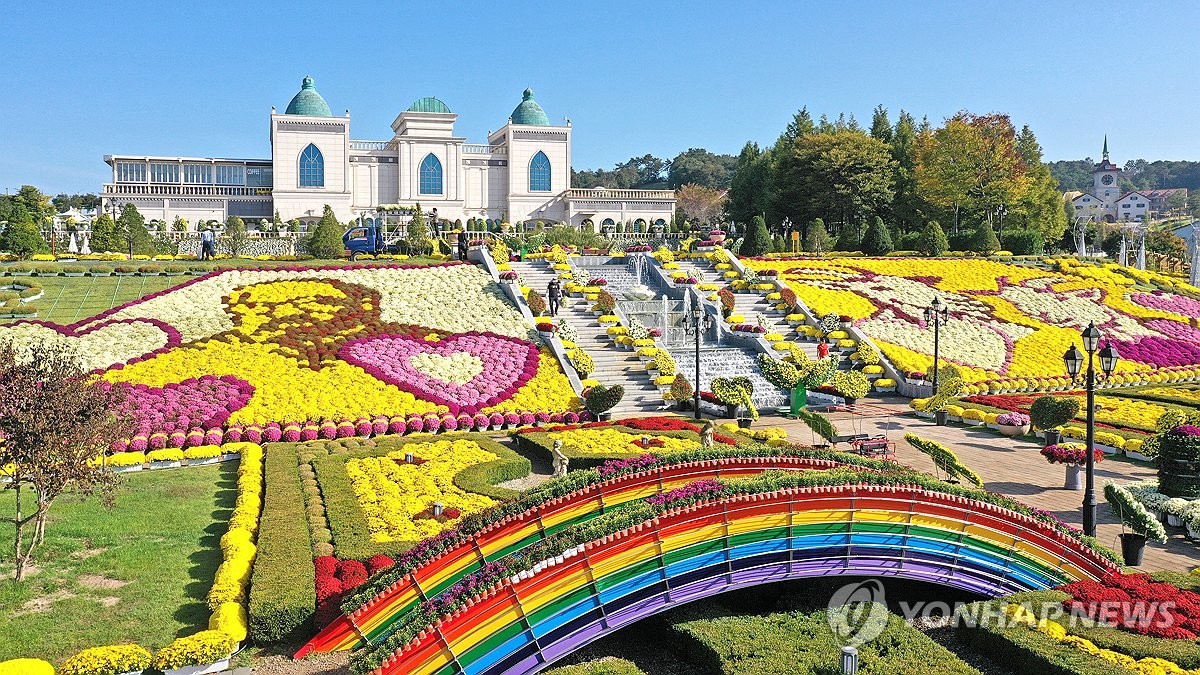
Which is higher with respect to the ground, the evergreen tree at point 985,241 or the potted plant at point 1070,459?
the evergreen tree at point 985,241

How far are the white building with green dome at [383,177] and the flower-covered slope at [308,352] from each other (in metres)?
35.5

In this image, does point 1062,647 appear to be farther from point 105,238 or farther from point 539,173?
point 539,173

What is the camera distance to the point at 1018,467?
56.1 ft

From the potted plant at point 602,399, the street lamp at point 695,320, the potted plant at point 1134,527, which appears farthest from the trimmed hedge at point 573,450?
the potted plant at point 1134,527

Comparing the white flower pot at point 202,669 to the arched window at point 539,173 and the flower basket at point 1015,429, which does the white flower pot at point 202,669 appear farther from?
the arched window at point 539,173

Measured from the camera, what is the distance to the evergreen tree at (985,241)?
148 ft

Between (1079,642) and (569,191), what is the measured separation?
61270 millimetres

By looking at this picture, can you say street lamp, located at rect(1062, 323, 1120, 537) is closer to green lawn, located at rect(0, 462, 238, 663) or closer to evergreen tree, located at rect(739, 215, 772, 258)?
green lawn, located at rect(0, 462, 238, 663)

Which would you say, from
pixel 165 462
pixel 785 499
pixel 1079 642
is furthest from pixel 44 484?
pixel 1079 642

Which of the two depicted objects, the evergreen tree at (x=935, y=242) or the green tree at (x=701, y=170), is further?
the green tree at (x=701, y=170)

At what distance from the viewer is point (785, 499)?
8.62m

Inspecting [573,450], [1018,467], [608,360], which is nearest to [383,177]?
[608,360]

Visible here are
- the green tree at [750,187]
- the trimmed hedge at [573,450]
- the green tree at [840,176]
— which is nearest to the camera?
the trimmed hedge at [573,450]

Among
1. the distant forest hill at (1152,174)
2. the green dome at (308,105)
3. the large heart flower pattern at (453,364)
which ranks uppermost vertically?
the distant forest hill at (1152,174)
